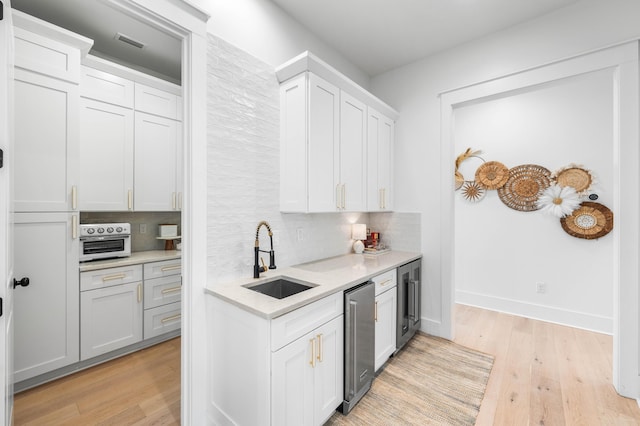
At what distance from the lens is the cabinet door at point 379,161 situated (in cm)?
286

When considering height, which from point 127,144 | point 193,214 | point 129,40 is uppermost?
point 129,40

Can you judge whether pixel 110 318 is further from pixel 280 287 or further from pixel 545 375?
pixel 545 375

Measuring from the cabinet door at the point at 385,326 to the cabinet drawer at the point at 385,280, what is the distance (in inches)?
1.6

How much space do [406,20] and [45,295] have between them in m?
3.74

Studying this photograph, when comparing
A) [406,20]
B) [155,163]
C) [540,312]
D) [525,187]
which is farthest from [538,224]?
[155,163]

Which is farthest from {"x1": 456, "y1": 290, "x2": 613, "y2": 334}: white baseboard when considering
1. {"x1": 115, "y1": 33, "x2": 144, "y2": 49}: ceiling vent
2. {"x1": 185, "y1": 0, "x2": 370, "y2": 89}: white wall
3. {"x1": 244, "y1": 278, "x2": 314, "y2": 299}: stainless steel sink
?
{"x1": 115, "y1": 33, "x2": 144, "y2": 49}: ceiling vent

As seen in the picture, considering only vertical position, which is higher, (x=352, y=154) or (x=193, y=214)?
(x=352, y=154)

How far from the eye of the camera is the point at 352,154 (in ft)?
8.56

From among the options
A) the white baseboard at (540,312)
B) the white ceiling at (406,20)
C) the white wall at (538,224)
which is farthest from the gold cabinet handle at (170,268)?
the white baseboard at (540,312)

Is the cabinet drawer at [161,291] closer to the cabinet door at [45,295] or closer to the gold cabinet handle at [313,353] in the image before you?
the cabinet door at [45,295]

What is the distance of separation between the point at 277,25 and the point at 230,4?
1.52ft

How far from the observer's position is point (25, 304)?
2.09 metres

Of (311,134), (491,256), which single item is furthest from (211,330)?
(491,256)

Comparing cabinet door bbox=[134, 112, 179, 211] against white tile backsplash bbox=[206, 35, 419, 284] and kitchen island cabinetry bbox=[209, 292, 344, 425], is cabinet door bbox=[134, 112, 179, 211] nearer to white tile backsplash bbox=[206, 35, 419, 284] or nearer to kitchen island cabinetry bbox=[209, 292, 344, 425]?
white tile backsplash bbox=[206, 35, 419, 284]
